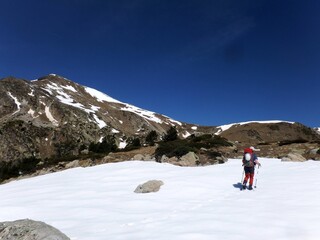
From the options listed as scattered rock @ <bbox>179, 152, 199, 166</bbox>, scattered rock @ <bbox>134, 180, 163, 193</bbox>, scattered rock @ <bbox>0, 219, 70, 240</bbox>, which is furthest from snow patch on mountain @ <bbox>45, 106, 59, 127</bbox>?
scattered rock @ <bbox>0, 219, 70, 240</bbox>

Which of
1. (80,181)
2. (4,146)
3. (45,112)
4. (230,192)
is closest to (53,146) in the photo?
(4,146)

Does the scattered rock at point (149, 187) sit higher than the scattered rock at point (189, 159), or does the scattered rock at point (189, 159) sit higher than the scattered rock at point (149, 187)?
the scattered rock at point (189, 159)

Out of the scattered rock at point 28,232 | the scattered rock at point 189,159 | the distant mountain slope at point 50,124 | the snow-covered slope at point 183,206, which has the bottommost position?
the scattered rock at point 28,232

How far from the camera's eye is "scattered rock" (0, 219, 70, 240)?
6865 millimetres

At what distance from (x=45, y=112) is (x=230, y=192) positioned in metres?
131

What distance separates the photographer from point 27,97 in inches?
5586

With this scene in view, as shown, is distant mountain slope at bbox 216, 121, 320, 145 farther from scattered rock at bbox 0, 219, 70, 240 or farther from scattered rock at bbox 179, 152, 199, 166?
scattered rock at bbox 0, 219, 70, 240

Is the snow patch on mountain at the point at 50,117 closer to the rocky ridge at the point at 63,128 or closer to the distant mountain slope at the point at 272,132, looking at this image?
the rocky ridge at the point at 63,128

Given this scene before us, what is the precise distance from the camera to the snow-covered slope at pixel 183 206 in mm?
8789

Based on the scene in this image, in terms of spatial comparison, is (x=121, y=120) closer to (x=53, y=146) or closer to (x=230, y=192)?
(x=53, y=146)

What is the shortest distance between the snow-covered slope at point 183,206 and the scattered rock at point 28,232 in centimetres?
174

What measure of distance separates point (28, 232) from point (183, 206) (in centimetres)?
648

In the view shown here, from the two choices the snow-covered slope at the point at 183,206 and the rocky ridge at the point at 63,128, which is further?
the rocky ridge at the point at 63,128

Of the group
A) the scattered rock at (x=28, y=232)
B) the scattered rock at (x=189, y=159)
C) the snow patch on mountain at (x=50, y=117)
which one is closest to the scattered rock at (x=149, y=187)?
the scattered rock at (x=28, y=232)
